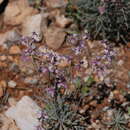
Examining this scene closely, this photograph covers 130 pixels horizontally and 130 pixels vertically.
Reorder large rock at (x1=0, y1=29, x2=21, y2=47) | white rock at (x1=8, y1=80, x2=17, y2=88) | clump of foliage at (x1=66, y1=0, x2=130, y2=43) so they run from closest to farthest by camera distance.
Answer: white rock at (x1=8, y1=80, x2=17, y2=88) → clump of foliage at (x1=66, y1=0, x2=130, y2=43) → large rock at (x1=0, y1=29, x2=21, y2=47)

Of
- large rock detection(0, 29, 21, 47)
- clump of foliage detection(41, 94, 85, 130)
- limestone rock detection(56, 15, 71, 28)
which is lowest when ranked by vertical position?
clump of foliage detection(41, 94, 85, 130)

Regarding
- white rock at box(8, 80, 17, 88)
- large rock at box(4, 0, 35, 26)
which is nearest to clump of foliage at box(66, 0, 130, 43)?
large rock at box(4, 0, 35, 26)

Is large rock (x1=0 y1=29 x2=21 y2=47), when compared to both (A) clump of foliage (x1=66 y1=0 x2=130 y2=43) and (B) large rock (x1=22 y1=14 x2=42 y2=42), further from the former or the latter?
(A) clump of foliage (x1=66 y1=0 x2=130 y2=43)

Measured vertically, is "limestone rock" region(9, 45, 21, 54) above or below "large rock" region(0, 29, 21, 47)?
below

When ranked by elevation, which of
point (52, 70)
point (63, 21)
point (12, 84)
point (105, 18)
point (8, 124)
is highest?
point (52, 70)

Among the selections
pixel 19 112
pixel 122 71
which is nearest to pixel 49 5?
pixel 122 71

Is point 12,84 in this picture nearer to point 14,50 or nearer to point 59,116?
point 14,50

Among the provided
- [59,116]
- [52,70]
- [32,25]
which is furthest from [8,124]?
[32,25]
